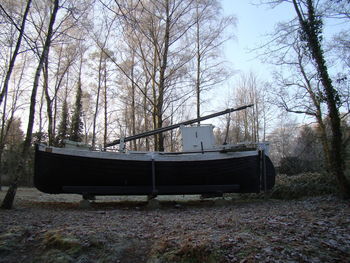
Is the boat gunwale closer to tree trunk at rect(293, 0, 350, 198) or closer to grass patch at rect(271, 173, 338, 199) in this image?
grass patch at rect(271, 173, 338, 199)

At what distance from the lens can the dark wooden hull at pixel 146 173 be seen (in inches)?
375

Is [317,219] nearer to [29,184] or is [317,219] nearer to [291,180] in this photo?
[291,180]

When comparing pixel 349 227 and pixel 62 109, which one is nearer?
pixel 349 227

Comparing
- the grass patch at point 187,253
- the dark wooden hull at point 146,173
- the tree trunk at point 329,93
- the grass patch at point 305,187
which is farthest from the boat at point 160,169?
the grass patch at point 187,253

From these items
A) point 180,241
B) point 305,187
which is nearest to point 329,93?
point 305,187

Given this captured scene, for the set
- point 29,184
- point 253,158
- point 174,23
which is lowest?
point 29,184

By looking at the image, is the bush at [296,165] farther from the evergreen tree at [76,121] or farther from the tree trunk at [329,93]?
the evergreen tree at [76,121]

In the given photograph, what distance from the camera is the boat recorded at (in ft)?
31.3

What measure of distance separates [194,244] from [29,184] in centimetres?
2591

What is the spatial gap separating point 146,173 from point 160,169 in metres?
0.52

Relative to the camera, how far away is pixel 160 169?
1018 centimetres

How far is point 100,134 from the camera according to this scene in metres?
33.7

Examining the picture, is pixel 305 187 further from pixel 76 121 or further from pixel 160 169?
pixel 76 121

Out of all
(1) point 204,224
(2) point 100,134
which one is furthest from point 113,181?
(2) point 100,134
